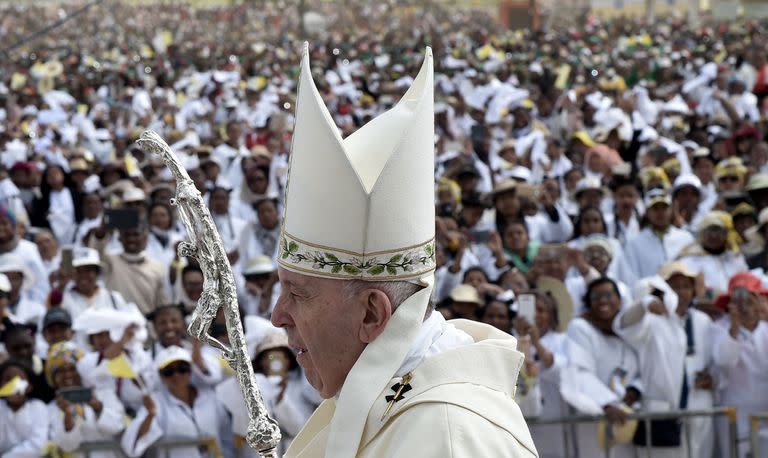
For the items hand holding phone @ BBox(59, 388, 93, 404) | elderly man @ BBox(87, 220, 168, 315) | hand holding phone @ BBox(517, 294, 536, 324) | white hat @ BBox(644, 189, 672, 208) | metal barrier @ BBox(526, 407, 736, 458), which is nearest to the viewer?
hand holding phone @ BBox(59, 388, 93, 404)

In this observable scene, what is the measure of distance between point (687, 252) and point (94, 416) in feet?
13.2

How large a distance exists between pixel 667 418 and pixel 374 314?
13.8 feet

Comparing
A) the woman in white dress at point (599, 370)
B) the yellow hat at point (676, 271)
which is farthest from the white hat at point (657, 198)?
the woman in white dress at point (599, 370)

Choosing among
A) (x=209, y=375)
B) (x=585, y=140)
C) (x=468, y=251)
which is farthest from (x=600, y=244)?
(x=585, y=140)

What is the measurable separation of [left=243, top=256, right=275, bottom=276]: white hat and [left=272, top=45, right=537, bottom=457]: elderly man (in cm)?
574

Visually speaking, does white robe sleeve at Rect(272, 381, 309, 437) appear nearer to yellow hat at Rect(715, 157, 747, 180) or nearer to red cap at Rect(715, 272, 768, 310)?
red cap at Rect(715, 272, 768, 310)

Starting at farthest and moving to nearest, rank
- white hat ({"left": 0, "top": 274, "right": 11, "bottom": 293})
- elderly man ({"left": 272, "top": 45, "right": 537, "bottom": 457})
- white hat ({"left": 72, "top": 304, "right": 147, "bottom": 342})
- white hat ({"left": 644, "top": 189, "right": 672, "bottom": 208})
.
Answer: white hat ({"left": 644, "top": 189, "right": 672, "bottom": 208}) < white hat ({"left": 0, "top": 274, "right": 11, "bottom": 293}) < white hat ({"left": 72, "top": 304, "right": 147, "bottom": 342}) < elderly man ({"left": 272, "top": 45, "right": 537, "bottom": 457})

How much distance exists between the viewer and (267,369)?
20.6ft

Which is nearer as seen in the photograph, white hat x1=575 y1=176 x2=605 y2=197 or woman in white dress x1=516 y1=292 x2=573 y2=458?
woman in white dress x1=516 y1=292 x2=573 y2=458

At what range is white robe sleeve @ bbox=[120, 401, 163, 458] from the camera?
604 centimetres

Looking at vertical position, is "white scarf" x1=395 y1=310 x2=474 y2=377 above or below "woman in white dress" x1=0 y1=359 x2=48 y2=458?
above

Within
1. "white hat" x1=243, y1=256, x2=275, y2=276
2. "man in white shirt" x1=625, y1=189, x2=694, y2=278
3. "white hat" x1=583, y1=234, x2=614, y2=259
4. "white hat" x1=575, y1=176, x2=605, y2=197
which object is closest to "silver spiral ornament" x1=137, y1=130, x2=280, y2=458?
"white hat" x1=243, y1=256, x2=275, y2=276

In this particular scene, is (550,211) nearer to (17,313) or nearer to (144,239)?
(144,239)

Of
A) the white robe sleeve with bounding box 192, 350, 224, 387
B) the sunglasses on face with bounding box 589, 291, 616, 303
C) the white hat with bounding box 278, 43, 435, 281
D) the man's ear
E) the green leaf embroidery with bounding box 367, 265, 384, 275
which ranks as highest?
the white hat with bounding box 278, 43, 435, 281
